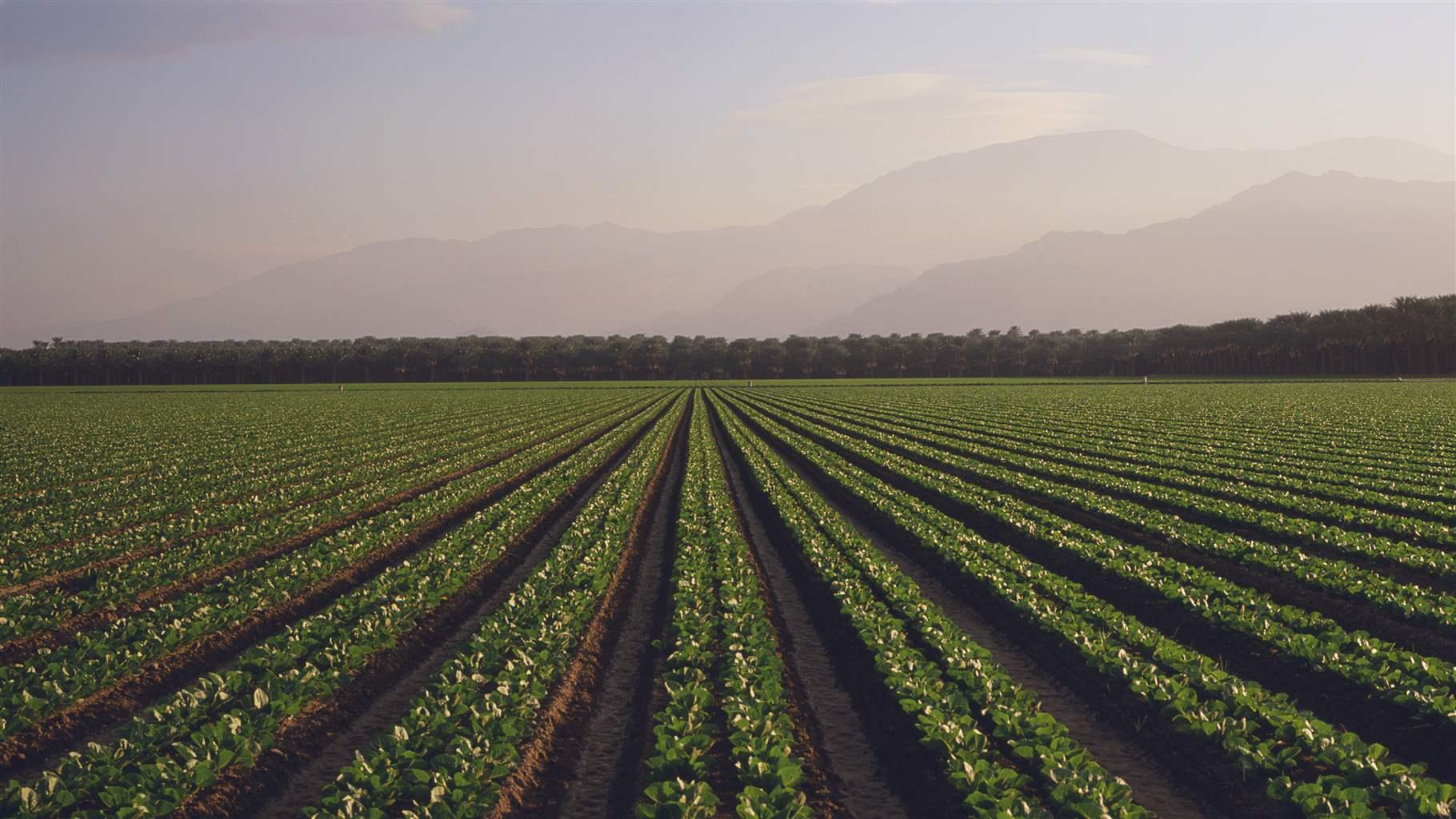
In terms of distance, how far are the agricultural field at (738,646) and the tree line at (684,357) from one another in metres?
141

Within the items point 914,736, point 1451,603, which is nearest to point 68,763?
point 914,736

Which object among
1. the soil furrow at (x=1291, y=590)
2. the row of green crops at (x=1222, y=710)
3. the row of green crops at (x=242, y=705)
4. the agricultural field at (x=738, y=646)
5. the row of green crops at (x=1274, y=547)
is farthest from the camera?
the row of green crops at (x=1274, y=547)

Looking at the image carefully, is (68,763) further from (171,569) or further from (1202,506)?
(1202,506)

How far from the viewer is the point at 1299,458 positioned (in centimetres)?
2972

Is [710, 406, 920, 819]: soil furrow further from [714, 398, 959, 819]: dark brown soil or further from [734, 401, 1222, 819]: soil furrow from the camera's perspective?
[734, 401, 1222, 819]: soil furrow

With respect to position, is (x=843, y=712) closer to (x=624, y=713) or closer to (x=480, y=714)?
(x=624, y=713)

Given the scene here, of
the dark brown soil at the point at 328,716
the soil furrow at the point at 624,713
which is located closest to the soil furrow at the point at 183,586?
the dark brown soil at the point at 328,716

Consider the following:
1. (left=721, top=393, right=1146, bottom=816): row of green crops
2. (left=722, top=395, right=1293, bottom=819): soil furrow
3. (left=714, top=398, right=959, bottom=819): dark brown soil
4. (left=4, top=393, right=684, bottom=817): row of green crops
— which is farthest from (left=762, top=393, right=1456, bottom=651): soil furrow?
(left=4, top=393, right=684, bottom=817): row of green crops

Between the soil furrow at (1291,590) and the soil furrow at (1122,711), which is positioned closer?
the soil furrow at (1122,711)

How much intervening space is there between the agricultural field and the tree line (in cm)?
14061

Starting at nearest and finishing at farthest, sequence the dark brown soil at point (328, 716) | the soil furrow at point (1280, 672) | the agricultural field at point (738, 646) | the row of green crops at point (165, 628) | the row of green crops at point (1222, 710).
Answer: the row of green crops at point (1222, 710) < the agricultural field at point (738, 646) < the dark brown soil at point (328, 716) < the soil furrow at point (1280, 672) < the row of green crops at point (165, 628)

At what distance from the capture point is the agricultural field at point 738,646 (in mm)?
7875

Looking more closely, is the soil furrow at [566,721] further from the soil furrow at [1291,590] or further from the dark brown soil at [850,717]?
the soil furrow at [1291,590]

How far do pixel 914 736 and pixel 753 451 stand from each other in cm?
2428
